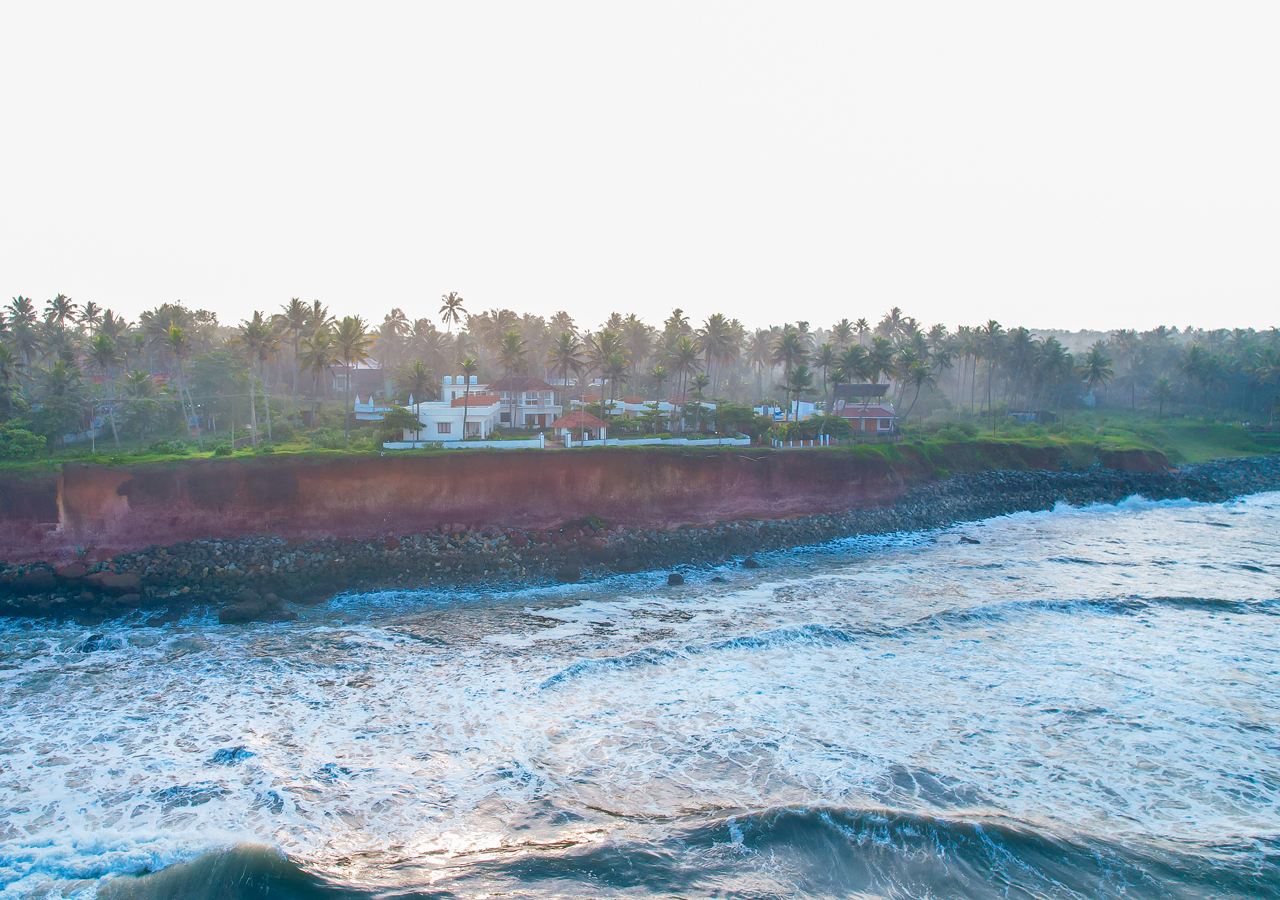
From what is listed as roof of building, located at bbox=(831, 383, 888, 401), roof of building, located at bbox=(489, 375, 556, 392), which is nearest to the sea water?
roof of building, located at bbox=(489, 375, 556, 392)

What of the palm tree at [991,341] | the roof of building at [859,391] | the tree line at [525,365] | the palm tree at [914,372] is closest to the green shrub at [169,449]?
the tree line at [525,365]

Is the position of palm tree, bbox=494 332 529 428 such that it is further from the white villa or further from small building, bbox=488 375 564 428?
the white villa

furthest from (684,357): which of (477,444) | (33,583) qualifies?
(33,583)

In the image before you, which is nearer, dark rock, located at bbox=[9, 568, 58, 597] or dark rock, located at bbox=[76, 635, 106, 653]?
dark rock, located at bbox=[76, 635, 106, 653]

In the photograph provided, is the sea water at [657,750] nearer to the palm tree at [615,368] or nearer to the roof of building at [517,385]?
the palm tree at [615,368]

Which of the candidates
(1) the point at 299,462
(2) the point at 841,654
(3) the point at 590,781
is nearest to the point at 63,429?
(1) the point at 299,462

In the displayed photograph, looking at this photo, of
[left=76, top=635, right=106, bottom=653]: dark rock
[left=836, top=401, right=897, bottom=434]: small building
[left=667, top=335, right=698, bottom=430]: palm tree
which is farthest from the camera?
[left=836, top=401, right=897, bottom=434]: small building
